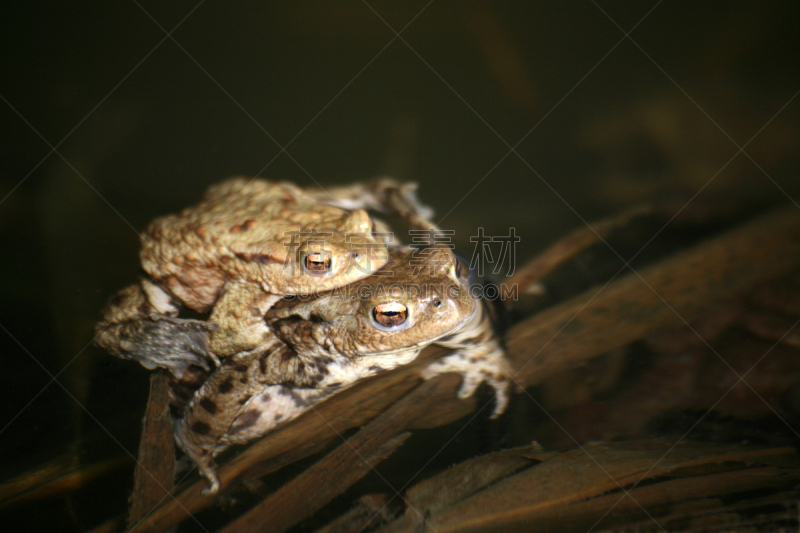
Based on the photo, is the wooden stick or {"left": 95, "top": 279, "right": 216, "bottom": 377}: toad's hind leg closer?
the wooden stick

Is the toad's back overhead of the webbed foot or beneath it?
overhead

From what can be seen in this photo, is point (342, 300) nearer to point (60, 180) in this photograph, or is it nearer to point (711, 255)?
point (711, 255)

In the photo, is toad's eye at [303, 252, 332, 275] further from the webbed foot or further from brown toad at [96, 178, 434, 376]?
the webbed foot

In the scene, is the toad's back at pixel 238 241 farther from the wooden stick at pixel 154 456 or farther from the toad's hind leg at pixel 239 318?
the wooden stick at pixel 154 456

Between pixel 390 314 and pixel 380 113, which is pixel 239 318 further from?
pixel 380 113

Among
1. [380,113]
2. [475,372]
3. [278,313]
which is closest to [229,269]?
[278,313]

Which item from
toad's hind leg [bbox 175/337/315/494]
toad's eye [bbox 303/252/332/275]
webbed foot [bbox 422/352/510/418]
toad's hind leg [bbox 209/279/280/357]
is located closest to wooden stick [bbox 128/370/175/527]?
toad's hind leg [bbox 175/337/315/494]
